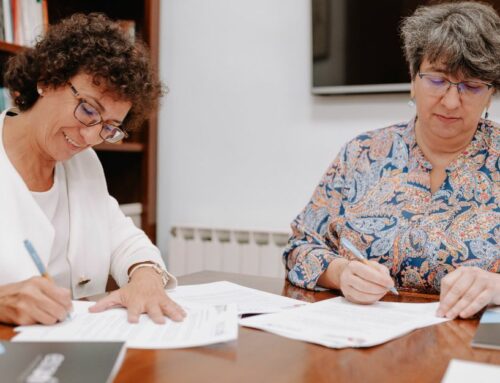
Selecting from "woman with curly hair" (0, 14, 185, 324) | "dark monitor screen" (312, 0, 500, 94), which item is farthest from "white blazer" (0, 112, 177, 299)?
"dark monitor screen" (312, 0, 500, 94)

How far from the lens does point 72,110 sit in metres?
1.24

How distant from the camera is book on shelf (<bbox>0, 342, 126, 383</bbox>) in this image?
0.64m

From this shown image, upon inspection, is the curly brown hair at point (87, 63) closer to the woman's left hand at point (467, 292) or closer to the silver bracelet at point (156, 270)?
the silver bracelet at point (156, 270)

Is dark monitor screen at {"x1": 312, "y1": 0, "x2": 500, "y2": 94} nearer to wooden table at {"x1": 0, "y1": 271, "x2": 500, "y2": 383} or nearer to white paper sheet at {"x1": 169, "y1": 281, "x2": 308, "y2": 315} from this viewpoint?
white paper sheet at {"x1": 169, "y1": 281, "x2": 308, "y2": 315}

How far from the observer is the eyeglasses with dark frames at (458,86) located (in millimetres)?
1330

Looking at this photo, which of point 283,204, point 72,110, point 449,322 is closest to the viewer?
point 449,322

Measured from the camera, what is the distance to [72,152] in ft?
4.27

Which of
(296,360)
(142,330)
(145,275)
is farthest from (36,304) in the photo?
(296,360)

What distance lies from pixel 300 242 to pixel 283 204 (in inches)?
34.4

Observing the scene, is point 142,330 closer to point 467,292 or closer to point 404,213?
point 467,292

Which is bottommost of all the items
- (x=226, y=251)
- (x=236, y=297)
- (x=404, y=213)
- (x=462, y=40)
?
(x=226, y=251)

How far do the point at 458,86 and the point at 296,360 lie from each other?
0.84 metres

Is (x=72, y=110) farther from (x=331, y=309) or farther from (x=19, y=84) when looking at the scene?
(x=331, y=309)

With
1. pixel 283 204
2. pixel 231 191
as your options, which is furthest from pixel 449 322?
pixel 231 191
